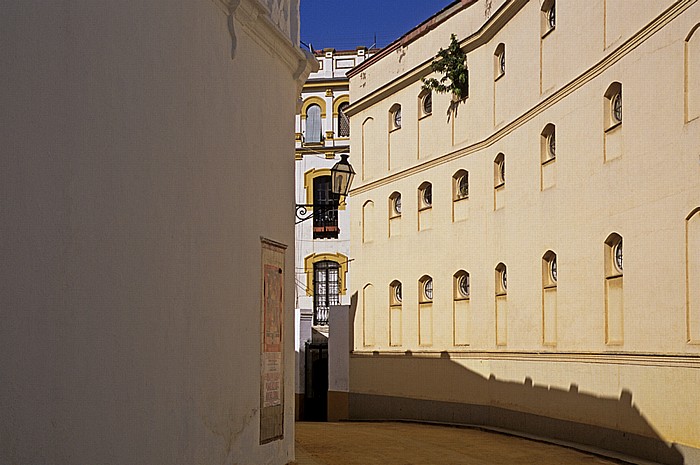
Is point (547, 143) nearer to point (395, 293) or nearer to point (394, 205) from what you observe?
point (394, 205)

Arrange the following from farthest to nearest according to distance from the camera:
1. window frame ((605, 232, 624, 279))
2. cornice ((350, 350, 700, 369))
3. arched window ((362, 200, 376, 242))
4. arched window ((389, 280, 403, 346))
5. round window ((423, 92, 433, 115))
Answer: arched window ((362, 200, 376, 242))
arched window ((389, 280, 403, 346))
round window ((423, 92, 433, 115))
window frame ((605, 232, 624, 279))
cornice ((350, 350, 700, 369))

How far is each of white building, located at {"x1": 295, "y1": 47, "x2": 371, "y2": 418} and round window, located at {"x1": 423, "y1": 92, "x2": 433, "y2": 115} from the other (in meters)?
16.7

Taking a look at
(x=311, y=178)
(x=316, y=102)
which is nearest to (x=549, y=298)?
(x=311, y=178)

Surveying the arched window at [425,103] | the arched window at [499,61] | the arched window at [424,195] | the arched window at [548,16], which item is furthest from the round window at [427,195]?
the arched window at [548,16]

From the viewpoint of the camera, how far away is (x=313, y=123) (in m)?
47.7

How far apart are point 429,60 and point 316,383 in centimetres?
1318

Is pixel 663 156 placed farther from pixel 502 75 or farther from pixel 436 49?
pixel 436 49

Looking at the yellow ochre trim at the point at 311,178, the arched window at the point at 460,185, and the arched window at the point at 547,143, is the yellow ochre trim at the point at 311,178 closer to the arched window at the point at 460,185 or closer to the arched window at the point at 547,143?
the arched window at the point at 460,185

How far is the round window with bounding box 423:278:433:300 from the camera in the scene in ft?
95.6

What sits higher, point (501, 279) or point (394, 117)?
point (394, 117)

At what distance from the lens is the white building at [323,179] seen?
46.4 m

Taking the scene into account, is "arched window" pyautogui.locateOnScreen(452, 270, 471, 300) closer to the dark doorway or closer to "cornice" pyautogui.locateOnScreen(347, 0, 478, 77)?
"cornice" pyautogui.locateOnScreen(347, 0, 478, 77)

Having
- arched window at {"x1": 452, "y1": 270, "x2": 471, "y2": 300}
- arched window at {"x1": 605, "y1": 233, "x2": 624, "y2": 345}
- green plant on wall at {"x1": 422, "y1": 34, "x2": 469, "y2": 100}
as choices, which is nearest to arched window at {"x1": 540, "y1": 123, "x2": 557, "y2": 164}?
arched window at {"x1": 605, "y1": 233, "x2": 624, "y2": 345}

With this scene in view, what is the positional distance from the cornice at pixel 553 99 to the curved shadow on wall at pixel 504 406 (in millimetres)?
4770
